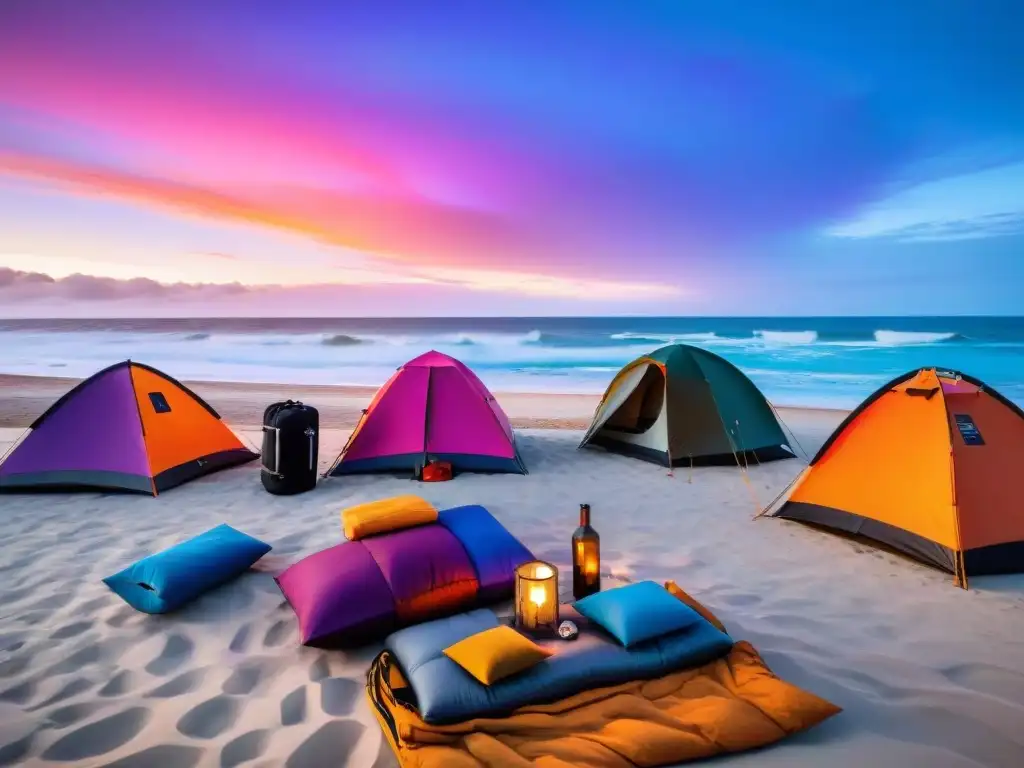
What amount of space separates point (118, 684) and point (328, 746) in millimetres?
1153

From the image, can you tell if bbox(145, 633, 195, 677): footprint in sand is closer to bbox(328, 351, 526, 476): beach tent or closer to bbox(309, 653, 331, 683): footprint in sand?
bbox(309, 653, 331, 683): footprint in sand

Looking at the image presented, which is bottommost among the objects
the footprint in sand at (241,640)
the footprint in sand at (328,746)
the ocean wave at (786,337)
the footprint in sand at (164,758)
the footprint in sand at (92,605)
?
the footprint in sand at (92,605)

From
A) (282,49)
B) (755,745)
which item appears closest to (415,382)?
(755,745)

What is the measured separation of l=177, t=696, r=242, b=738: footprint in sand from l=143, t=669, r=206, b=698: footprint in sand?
0.17m

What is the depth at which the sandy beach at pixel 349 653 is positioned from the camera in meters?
2.09

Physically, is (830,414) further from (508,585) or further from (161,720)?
(161,720)

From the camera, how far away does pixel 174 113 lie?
940cm

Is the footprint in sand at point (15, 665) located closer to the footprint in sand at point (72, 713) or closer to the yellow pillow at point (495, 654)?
the footprint in sand at point (72, 713)

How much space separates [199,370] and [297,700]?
22.2 m

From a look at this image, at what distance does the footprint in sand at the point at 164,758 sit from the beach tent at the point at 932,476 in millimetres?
4287

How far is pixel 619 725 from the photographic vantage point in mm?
2021

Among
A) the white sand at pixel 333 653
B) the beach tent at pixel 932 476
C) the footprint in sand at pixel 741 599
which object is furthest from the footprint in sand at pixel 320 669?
the beach tent at pixel 932 476

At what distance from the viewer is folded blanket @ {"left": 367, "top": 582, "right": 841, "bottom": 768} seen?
1.88m

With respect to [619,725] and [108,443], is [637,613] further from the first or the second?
[108,443]
